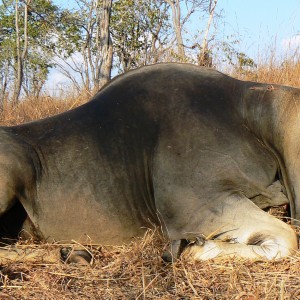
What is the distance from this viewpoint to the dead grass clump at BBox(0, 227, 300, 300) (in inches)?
97.4

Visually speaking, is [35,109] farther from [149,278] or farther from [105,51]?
[149,278]

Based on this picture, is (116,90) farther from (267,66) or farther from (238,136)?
(267,66)

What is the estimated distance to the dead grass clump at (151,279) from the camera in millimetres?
2475

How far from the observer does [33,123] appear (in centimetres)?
377

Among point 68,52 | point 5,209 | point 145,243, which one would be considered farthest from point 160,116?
point 68,52

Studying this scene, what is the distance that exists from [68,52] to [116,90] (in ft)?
58.0

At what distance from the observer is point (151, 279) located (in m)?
2.64

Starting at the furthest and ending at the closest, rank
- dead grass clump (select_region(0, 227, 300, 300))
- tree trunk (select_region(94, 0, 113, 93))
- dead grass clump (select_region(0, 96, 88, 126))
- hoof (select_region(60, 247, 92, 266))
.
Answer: tree trunk (select_region(94, 0, 113, 93)) → dead grass clump (select_region(0, 96, 88, 126)) → hoof (select_region(60, 247, 92, 266)) → dead grass clump (select_region(0, 227, 300, 300))

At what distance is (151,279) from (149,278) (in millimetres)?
15

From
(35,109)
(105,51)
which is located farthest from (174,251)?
(105,51)

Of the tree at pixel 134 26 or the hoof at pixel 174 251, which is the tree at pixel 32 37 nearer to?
the tree at pixel 134 26

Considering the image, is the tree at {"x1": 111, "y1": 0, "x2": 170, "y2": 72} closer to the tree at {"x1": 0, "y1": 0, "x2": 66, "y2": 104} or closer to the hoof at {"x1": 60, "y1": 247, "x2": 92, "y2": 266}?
the tree at {"x1": 0, "y1": 0, "x2": 66, "y2": 104}

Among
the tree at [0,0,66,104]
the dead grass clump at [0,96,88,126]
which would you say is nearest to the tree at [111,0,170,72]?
the tree at [0,0,66,104]

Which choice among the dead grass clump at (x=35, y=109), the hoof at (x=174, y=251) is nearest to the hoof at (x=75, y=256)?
the hoof at (x=174, y=251)
